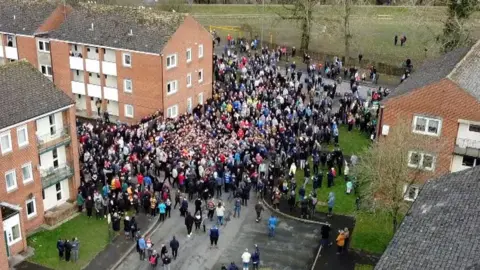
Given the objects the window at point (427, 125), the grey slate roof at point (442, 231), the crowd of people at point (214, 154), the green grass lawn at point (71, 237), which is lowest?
the green grass lawn at point (71, 237)

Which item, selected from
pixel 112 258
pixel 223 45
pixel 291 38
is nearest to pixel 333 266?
pixel 112 258

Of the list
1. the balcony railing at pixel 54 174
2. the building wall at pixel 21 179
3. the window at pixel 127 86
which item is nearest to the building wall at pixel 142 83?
the window at pixel 127 86

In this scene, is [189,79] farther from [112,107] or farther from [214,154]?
[214,154]

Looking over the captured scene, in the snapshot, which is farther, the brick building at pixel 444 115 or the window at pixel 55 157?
the window at pixel 55 157

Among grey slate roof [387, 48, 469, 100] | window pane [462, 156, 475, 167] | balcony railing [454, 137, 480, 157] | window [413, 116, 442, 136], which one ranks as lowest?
window pane [462, 156, 475, 167]

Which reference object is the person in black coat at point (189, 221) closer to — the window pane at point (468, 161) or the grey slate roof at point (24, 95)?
the grey slate roof at point (24, 95)

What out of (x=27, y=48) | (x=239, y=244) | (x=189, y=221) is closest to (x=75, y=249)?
(x=189, y=221)

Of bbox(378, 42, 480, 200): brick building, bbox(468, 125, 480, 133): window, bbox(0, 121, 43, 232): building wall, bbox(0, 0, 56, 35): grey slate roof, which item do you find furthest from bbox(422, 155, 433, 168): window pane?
bbox(0, 0, 56, 35): grey slate roof

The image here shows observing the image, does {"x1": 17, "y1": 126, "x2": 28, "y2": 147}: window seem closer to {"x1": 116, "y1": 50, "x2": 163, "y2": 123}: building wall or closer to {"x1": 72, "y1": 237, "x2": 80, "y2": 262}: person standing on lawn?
{"x1": 72, "y1": 237, "x2": 80, "y2": 262}: person standing on lawn
